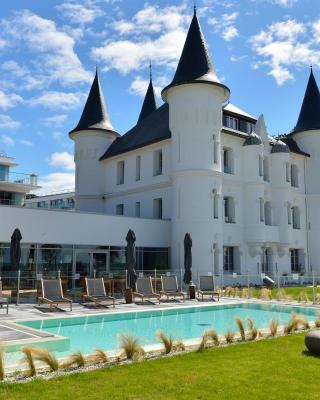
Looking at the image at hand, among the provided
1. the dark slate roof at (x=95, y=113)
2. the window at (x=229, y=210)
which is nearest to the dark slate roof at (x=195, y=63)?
Result: the window at (x=229, y=210)

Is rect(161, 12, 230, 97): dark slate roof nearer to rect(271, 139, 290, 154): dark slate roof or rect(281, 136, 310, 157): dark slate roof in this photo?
rect(271, 139, 290, 154): dark slate roof

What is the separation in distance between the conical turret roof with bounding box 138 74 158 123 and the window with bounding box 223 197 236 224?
60.5 ft

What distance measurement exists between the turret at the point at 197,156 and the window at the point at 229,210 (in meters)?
2.68

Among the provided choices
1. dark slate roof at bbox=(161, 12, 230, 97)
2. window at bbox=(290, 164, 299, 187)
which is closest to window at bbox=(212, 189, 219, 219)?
dark slate roof at bbox=(161, 12, 230, 97)

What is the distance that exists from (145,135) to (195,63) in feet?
23.5

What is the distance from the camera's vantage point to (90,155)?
3766 cm

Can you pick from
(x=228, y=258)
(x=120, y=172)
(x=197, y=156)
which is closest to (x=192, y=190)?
(x=197, y=156)

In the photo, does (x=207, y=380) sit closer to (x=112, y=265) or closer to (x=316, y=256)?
(x=112, y=265)

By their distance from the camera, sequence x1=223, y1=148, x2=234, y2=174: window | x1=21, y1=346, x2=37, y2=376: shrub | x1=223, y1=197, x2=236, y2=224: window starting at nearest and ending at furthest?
x1=21, y1=346, x2=37, y2=376: shrub, x1=223, y1=197, x2=236, y2=224: window, x1=223, y1=148, x2=234, y2=174: window

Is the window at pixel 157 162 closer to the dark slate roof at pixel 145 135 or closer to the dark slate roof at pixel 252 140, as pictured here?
the dark slate roof at pixel 145 135

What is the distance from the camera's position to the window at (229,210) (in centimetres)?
3181

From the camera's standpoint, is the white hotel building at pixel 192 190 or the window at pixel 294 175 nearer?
the white hotel building at pixel 192 190

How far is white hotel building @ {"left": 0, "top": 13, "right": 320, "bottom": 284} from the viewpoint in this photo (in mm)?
26031

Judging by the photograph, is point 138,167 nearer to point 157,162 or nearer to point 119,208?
point 157,162
